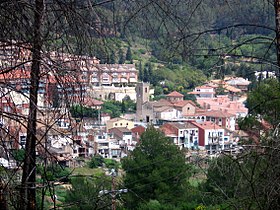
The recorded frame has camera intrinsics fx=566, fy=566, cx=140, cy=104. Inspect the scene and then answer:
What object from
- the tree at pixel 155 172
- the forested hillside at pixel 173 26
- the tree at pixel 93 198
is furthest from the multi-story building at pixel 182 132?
the tree at pixel 93 198

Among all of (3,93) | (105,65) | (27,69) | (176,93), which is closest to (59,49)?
(27,69)

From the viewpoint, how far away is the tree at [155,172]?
961 cm

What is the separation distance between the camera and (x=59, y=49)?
183 cm

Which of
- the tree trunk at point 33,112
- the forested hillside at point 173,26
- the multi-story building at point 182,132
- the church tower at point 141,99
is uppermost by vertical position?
the forested hillside at point 173,26

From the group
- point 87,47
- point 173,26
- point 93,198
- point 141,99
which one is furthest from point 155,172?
point 141,99

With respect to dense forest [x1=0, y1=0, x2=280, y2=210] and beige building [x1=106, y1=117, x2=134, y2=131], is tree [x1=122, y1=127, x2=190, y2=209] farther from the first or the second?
beige building [x1=106, y1=117, x2=134, y2=131]

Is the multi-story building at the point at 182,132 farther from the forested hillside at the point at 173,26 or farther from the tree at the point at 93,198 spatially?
the tree at the point at 93,198

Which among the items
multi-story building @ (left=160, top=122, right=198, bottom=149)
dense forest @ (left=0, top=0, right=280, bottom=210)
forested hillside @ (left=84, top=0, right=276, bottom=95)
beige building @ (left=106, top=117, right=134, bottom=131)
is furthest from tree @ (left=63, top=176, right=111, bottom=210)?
beige building @ (left=106, top=117, right=134, bottom=131)

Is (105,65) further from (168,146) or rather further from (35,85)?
(168,146)

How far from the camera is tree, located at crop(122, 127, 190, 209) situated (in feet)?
31.5

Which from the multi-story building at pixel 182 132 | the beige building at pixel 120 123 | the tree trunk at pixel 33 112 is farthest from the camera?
the beige building at pixel 120 123

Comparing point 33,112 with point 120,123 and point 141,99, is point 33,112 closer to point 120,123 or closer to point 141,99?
point 120,123

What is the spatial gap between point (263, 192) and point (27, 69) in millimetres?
1284

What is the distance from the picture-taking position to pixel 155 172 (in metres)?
9.80
